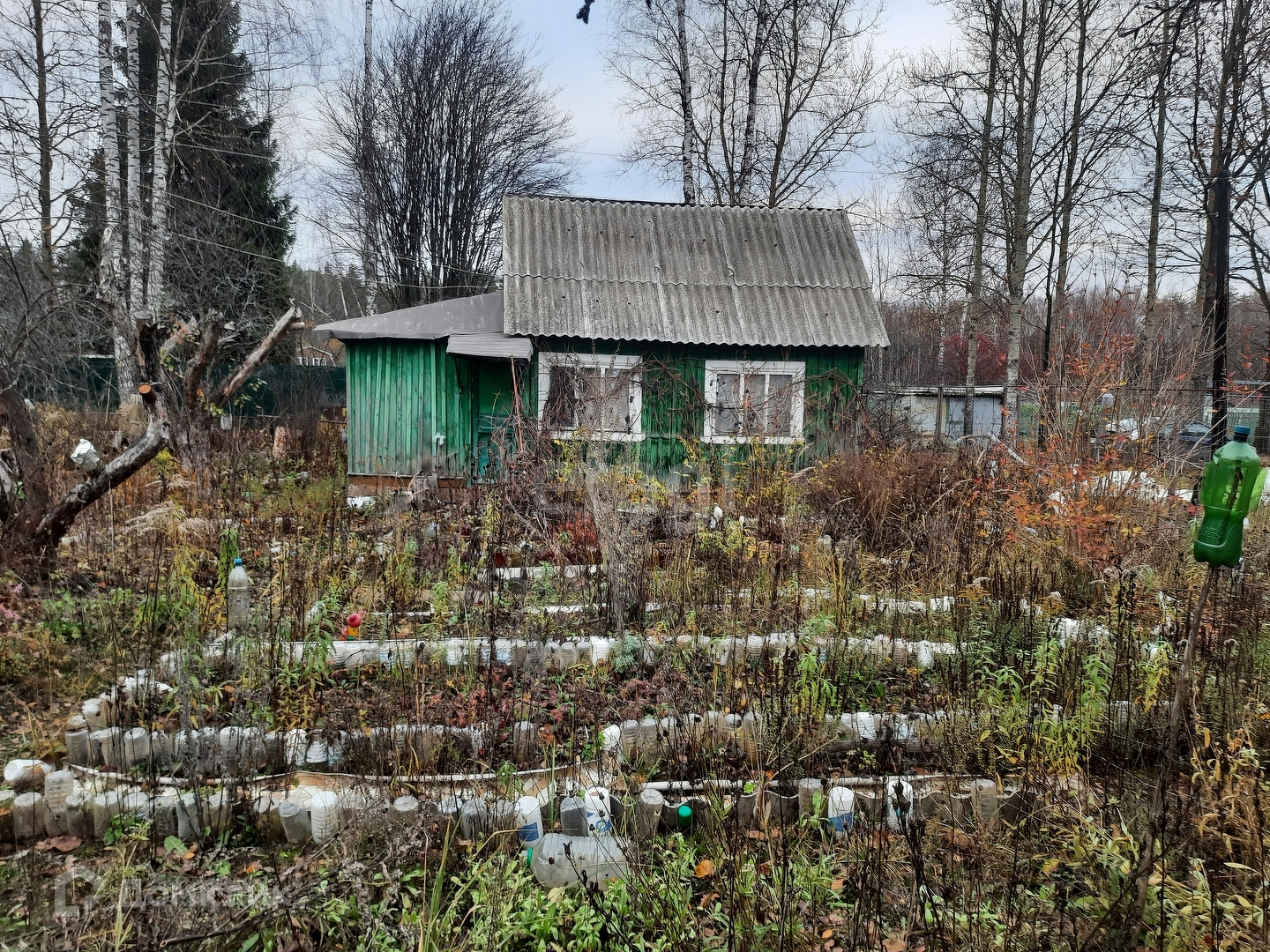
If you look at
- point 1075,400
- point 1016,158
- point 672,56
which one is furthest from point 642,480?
point 672,56

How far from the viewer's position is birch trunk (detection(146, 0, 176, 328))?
9.86 metres

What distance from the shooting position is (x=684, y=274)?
38.7 feet

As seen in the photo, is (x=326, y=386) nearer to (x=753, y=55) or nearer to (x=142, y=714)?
(x=753, y=55)

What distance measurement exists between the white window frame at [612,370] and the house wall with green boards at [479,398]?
0.07 m

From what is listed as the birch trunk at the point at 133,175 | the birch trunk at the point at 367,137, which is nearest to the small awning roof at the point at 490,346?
the birch trunk at the point at 133,175

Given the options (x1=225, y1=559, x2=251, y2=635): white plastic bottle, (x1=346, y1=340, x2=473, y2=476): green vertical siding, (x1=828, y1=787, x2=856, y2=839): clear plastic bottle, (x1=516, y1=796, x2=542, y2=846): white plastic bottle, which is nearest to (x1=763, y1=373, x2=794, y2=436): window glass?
(x1=346, y1=340, x2=473, y2=476): green vertical siding

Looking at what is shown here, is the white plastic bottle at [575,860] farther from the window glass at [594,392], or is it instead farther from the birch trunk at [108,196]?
the window glass at [594,392]

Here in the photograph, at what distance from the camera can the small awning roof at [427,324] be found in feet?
35.6

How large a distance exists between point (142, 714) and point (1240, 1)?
25.2 ft

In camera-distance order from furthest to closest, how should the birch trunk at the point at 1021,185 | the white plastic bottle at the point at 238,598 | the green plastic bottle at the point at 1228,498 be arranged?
the birch trunk at the point at 1021,185
the white plastic bottle at the point at 238,598
the green plastic bottle at the point at 1228,498

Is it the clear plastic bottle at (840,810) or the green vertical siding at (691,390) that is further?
the green vertical siding at (691,390)

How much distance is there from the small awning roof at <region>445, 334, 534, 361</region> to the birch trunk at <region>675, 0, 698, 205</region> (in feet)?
29.6

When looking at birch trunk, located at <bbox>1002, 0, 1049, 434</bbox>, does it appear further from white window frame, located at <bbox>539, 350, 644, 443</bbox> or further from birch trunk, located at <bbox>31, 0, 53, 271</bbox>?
birch trunk, located at <bbox>31, 0, 53, 271</bbox>

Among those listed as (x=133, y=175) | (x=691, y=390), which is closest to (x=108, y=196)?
(x=133, y=175)
